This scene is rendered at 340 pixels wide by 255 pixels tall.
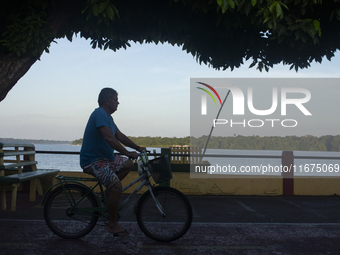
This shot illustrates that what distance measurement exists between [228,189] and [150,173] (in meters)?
5.38

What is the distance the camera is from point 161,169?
425 cm

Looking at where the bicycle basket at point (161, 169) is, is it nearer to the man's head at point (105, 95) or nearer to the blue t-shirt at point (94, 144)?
the blue t-shirt at point (94, 144)

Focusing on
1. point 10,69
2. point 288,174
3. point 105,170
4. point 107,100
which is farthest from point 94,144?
point 288,174

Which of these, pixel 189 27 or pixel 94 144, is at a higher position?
pixel 189 27

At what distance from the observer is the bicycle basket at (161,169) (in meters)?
4.23

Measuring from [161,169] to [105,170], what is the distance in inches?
27.4

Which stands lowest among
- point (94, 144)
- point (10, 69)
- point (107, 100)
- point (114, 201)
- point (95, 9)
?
point (114, 201)

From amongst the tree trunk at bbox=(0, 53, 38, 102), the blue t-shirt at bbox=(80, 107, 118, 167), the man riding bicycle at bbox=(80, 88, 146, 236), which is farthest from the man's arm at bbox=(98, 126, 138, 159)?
the tree trunk at bbox=(0, 53, 38, 102)

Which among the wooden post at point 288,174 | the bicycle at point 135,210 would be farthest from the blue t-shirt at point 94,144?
the wooden post at point 288,174

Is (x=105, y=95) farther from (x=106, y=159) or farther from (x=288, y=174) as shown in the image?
(x=288, y=174)

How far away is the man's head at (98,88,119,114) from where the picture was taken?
4.59m

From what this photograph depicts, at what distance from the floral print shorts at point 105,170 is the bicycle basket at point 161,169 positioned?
468 mm

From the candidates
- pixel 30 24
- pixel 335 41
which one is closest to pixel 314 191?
pixel 335 41

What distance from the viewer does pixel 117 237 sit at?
463cm
